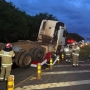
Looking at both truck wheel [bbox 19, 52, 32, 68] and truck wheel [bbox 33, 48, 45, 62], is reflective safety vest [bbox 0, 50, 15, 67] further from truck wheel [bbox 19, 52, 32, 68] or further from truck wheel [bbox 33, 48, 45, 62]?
truck wheel [bbox 33, 48, 45, 62]

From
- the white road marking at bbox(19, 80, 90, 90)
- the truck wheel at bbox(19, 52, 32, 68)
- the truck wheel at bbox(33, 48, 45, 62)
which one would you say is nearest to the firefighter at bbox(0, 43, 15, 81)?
the white road marking at bbox(19, 80, 90, 90)

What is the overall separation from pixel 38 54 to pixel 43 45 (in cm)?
239

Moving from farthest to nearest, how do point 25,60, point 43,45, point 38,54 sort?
1. point 43,45
2. point 38,54
3. point 25,60

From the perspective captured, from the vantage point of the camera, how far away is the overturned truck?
15.1 meters

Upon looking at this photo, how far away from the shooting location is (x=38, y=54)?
55.0ft

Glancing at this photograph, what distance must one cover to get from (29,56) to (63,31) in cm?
797

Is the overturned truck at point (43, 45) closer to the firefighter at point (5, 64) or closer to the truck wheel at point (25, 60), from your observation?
the truck wheel at point (25, 60)

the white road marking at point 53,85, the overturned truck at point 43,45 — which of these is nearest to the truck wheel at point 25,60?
the overturned truck at point 43,45

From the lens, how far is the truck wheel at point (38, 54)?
1654 centimetres

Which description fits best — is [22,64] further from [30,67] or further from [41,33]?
[41,33]

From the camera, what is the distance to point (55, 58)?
19.5m

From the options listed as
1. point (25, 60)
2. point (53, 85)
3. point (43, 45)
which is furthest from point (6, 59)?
point (43, 45)

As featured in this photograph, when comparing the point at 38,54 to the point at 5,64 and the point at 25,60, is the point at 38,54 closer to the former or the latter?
the point at 25,60

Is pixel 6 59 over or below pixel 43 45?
below
